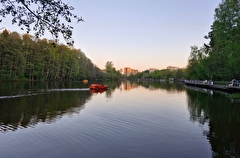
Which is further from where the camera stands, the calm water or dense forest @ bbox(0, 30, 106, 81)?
dense forest @ bbox(0, 30, 106, 81)

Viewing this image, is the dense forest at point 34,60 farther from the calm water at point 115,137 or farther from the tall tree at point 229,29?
the calm water at point 115,137

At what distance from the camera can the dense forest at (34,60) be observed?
7119cm

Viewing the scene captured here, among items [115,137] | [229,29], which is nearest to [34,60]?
[229,29]

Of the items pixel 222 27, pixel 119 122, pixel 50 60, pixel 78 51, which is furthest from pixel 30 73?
pixel 119 122

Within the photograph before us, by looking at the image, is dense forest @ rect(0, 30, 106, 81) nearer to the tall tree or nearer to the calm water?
the tall tree

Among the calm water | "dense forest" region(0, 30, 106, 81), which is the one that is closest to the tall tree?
the calm water

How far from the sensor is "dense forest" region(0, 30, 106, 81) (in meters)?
71.2

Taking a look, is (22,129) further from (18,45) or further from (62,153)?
(18,45)

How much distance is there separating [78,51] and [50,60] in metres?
33.2

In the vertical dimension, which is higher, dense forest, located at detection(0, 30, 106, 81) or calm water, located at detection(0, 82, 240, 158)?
dense forest, located at detection(0, 30, 106, 81)

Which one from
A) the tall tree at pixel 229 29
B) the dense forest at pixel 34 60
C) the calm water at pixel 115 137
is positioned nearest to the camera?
the calm water at pixel 115 137

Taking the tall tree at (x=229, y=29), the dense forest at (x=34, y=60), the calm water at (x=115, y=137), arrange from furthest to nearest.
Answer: the dense forest at (x=34, y=60), the tall tree at (x=229, y=29), the calm water at (x=115, y=137)

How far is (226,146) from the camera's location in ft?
30.8

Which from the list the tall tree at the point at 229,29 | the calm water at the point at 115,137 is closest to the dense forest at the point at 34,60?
the tall tree at the point at 229,29
